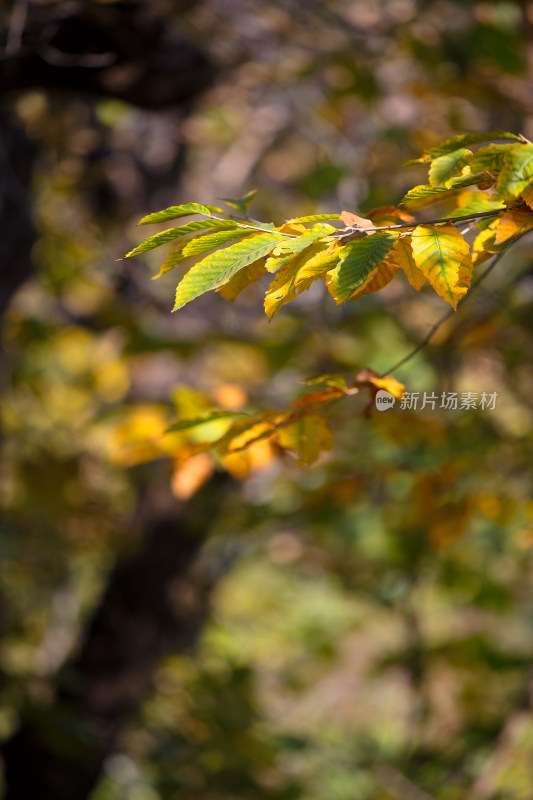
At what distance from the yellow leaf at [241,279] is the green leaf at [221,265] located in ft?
0.33

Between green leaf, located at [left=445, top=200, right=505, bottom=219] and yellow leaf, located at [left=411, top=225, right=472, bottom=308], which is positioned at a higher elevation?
green leaf, located at [left=445, top=200, right=505, bottom=219]

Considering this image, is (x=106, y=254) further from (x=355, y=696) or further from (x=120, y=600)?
(x=355, y=696)

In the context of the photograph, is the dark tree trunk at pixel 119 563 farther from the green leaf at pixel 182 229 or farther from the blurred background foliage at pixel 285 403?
the green leaf at pixel 182 229

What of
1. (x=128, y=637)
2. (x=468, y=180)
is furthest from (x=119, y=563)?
(x=468, y=180)

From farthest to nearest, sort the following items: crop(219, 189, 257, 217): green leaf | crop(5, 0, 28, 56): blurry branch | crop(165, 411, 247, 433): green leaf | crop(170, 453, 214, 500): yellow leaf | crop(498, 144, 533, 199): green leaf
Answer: crop(5, 0, 28, 56): blurry branch
crop(170, 453, 214, 500): yellow leaf
crop(165, 411, 247, 433): green leaf
crop(219, 189, 257, 217): green leaf
crop(498, 144, 533, 199): green leaf

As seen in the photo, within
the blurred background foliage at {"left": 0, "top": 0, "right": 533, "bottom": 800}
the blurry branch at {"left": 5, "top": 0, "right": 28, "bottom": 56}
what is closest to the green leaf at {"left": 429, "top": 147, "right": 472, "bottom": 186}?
the blurred background foliage at {"left": 0, "top": 0, "right": 533, "bottom": 800}

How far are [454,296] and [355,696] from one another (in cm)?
567

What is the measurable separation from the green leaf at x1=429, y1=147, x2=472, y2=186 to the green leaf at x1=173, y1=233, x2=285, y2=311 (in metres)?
0.15

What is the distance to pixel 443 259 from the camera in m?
0.61

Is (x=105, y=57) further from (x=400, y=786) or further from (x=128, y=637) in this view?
(x=400, y=786)

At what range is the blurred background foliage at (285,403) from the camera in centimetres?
197

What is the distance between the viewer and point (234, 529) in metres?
2.73

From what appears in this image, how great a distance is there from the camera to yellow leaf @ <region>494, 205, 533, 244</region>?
2.04ft

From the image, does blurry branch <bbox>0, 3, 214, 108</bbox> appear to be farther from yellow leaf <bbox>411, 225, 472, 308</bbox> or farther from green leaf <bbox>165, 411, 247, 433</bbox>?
yellow leaf <bbox>411, 225, 472, 308</bbox>
